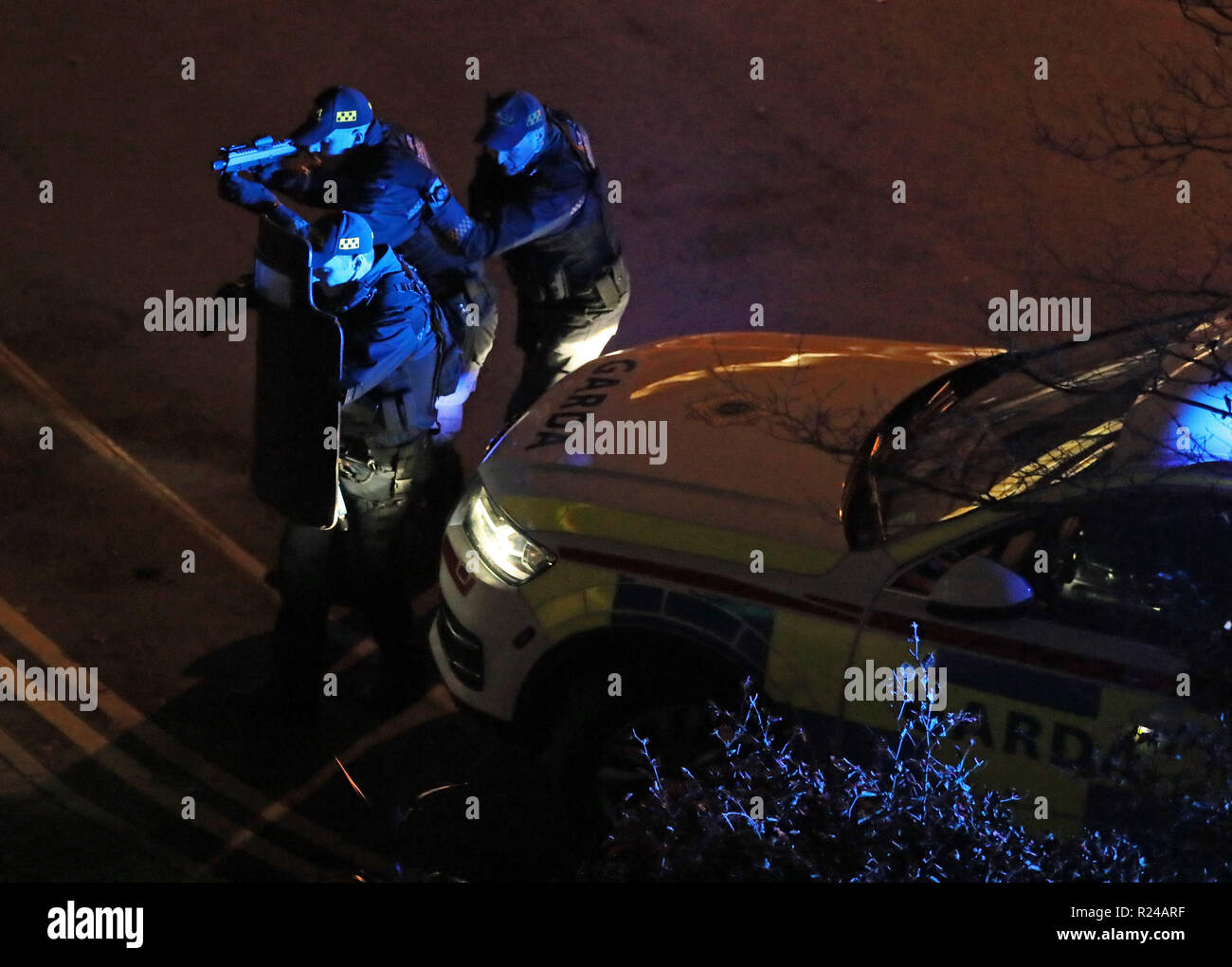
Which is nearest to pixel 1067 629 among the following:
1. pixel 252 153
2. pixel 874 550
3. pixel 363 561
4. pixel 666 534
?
pixel 874 550

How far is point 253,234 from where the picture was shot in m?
9.66

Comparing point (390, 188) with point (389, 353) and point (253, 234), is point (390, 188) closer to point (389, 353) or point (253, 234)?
Result: point (389, 353)

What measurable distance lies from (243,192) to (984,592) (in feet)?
10.9

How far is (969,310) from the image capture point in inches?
370

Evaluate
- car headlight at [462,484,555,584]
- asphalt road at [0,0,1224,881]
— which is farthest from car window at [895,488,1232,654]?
car headlight at [462,484,555,584]

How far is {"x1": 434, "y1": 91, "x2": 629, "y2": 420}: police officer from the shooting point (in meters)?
6.75

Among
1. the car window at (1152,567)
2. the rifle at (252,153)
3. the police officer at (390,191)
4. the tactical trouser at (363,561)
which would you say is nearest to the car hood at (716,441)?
the tactical trouser at (363,561)

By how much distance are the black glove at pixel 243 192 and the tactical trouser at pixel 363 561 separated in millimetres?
1059

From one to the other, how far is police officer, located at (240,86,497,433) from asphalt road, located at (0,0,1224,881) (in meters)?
1.17

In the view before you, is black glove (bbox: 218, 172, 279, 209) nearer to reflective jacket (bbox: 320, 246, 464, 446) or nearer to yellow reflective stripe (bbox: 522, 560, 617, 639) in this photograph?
reflective jacket (bbox: 320, 246, 464, 446)

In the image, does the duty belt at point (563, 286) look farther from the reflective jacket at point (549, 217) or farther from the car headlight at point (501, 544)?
the car headlight at point (501, 544)

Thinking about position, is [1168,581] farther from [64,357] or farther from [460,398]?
[64,357]

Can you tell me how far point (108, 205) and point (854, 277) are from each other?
4.80 metres

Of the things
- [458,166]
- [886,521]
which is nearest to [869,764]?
[886,521]
